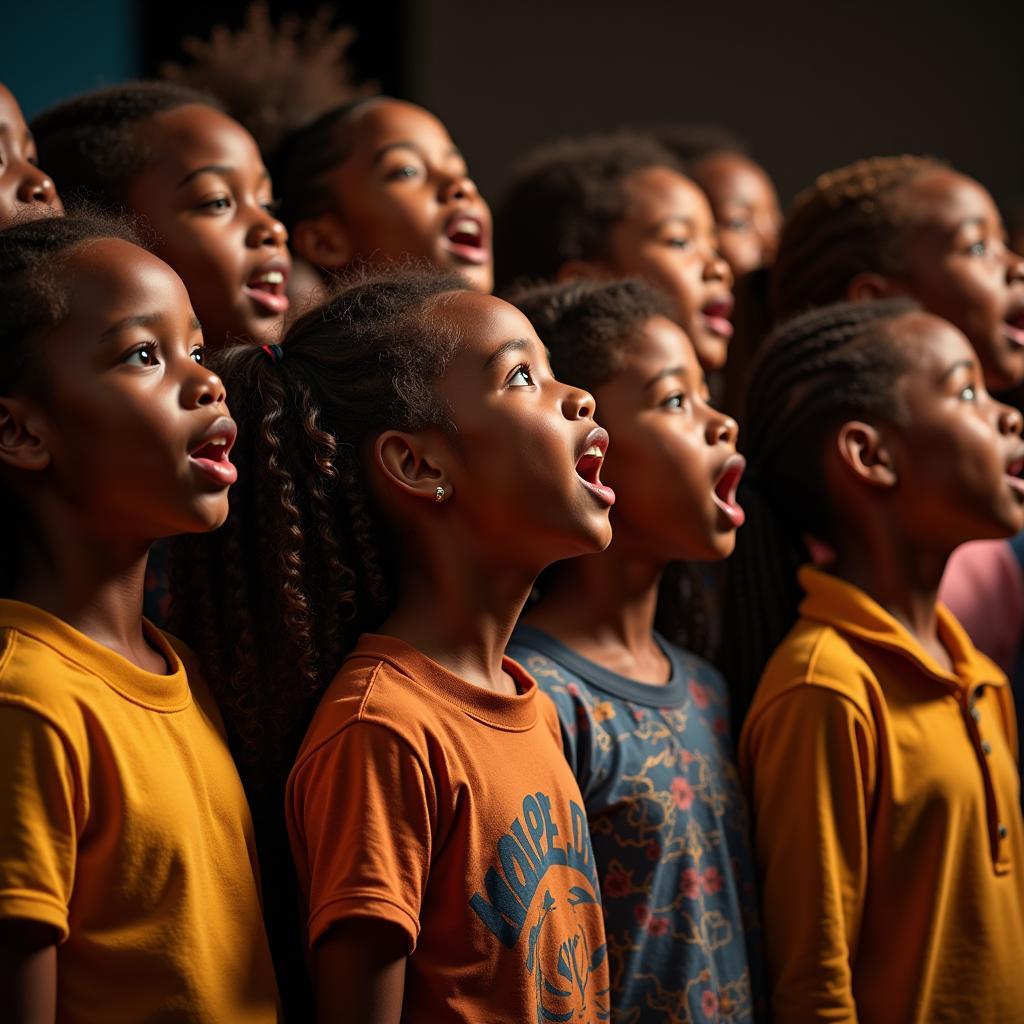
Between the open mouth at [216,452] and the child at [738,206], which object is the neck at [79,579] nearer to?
the open mouth at [216,452]

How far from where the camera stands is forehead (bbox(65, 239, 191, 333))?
4.18ft

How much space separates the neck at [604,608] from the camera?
177 centimetres

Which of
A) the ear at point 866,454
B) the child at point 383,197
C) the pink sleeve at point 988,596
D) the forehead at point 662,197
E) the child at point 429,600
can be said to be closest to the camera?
the child at point 429,600

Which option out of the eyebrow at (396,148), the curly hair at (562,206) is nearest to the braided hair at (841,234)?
the curly hair at (562,206)

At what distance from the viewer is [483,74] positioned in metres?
4.52

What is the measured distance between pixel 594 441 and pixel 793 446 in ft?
1.91

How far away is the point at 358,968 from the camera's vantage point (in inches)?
50.1

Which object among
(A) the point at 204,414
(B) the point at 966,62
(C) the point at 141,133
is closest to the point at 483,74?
(B) the point at 966,62

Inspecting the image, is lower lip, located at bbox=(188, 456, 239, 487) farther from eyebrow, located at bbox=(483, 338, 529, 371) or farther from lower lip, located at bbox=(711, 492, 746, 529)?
lower lip, located at bbox=(711, 492, 746, 529)

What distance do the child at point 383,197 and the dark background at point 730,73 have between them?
2324 mm

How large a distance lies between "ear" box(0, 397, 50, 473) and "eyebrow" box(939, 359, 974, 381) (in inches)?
48.4

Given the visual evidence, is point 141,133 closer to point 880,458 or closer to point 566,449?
point 566,449

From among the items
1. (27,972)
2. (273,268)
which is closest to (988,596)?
(273,268)

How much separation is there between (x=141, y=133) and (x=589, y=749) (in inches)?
38.7
